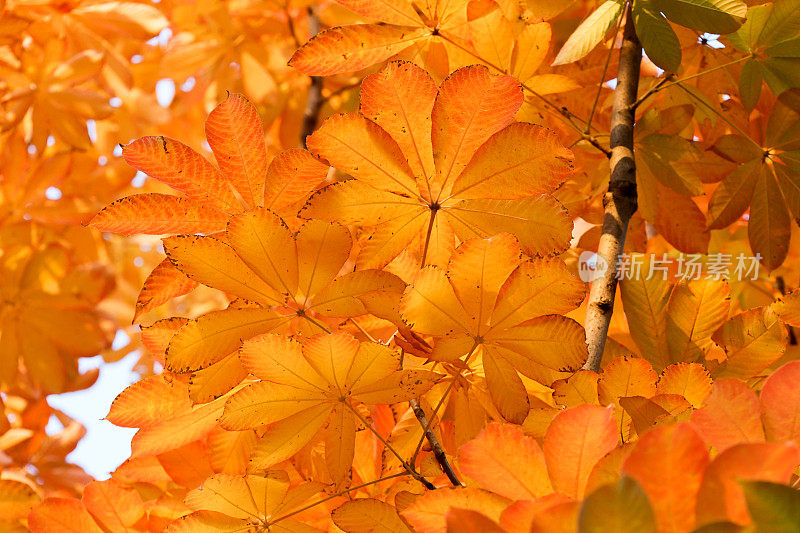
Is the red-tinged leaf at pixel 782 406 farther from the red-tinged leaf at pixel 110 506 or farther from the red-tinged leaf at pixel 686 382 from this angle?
the red-tinged leaf at pixel 110 506

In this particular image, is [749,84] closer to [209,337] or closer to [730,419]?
[730,419]

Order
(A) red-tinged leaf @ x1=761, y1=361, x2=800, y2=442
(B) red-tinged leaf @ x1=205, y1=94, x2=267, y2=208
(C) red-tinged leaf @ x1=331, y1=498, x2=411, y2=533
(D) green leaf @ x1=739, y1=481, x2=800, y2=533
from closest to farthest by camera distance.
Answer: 1. (D) green leaf @ x1=739, y1=481, x2=800, y2=533
2. (A) red-tinged leaf @ x1=761, y1=361, x2=800, y2=442
3. (C) red-tinged leaf @ x1=331, y1=498, x2=411, y2=533
4. (B) red-tinged leaf @ x1=205, y1=94, x2=267, y2=208

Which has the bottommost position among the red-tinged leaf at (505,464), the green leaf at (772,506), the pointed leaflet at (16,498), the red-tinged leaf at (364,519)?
the pointed leaflet at (16,498)

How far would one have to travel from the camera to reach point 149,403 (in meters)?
0.64

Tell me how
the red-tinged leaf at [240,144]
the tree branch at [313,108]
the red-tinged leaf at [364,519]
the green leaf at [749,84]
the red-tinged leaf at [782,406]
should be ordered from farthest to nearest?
the tree branch at [313,108] < the green leaf at [749,84] < the red-tinged leaf at [240,144] < the red-tinged leaf at [364,519] < the red-tinged leaf at [782,406]

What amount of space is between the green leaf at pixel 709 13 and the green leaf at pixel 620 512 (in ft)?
1.67

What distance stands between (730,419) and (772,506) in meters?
0.14

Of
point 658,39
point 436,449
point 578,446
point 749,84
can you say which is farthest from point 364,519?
point 749,84

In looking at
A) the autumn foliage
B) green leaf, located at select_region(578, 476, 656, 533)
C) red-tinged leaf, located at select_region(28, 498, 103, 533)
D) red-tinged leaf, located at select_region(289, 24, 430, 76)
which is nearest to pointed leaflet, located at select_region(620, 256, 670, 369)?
the autumn foliage

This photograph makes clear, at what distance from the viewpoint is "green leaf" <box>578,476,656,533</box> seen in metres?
0.27

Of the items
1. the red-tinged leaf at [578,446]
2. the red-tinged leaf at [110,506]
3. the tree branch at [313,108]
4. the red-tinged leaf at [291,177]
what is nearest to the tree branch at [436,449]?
the red-tinged leaf at [578,446]

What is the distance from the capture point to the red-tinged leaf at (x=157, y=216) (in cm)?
61

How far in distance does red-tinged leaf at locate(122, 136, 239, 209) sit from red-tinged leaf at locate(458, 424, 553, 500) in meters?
0.34

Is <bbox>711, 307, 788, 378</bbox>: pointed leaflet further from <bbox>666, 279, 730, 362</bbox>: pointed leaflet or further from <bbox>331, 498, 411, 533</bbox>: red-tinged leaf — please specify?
<bbox>331, 498, 411, 533</bbox>: red-tinged leaf
